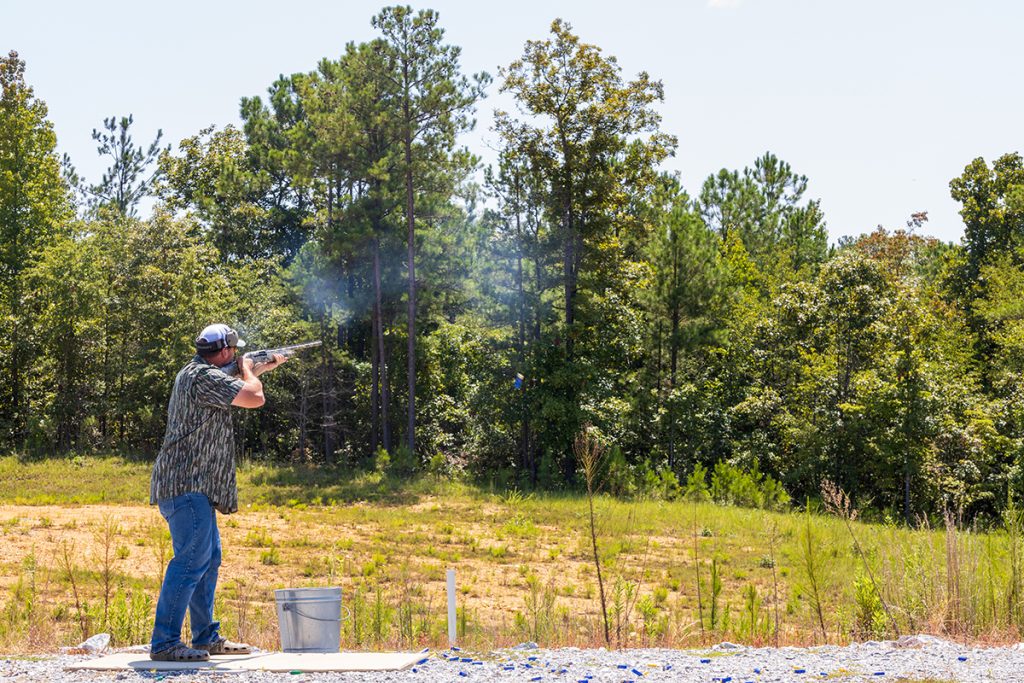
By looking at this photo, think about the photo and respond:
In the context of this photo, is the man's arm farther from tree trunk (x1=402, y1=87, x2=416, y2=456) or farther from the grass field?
tree trunk (x1=402, y1=87, x2=416, y2=456)

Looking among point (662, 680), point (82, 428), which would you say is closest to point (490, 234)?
point (82, 428)

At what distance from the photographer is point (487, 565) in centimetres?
1647

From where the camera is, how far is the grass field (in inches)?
305

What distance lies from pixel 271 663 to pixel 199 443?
1307mm

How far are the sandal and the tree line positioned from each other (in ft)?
70.6

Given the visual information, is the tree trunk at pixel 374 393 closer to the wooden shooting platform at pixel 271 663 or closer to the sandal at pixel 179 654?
the wooden shooting platform at pixel 271 663

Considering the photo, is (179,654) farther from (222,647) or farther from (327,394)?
(327,394)

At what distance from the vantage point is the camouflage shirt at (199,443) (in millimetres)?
6133

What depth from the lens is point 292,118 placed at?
43219 mm

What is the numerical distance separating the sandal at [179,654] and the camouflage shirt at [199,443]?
802mm

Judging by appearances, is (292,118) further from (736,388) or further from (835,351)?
(835,351)

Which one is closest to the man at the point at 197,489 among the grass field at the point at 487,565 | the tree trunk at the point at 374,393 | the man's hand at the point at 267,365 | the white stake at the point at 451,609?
the man's hand at the point at 267,365

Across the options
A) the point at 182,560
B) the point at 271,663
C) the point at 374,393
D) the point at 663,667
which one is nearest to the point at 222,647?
the point at 271,663

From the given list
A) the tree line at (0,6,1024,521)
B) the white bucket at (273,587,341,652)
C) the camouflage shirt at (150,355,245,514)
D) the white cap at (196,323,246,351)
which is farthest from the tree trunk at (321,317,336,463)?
the camouflage shirt at (150,355,245,514)
